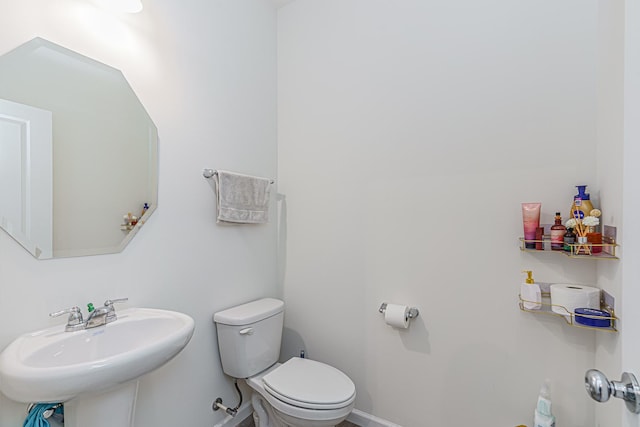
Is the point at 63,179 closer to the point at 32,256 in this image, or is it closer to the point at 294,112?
the point at 32,256

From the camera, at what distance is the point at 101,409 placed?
103cm

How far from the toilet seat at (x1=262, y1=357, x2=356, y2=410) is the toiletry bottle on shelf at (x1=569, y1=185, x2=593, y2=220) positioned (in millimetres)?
1214

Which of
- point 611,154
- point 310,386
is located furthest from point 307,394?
point 611,154

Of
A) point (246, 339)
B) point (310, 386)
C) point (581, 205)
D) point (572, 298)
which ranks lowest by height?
point (310, 386)

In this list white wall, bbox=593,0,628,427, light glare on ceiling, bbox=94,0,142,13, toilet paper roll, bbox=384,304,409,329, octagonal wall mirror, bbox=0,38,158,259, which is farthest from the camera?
toilet paper roll, bbox=384,304,409,329

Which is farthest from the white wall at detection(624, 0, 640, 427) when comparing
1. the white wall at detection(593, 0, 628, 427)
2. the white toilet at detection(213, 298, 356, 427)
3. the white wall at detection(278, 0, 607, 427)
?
the white toilet at detection(213, 298, 356, 427)

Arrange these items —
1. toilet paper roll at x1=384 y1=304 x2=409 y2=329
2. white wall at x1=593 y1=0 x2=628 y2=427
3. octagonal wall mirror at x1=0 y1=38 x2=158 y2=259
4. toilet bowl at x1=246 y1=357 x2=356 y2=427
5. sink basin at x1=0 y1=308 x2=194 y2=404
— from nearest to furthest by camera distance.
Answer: sink basin at x1=0 y1=308 x2=194 y2=404
white wall at x1=593 y1=0 x2=628 y2=427
octagonal wall mirror at x1=0 y1=38 x2=158 y2=259
toilet bowl at x1=246 y1=357 x2=356 y2=427
toilet paper roll at x1=384 y1=304 x2=409 y2=329

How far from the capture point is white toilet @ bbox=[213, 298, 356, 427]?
4.53 ft

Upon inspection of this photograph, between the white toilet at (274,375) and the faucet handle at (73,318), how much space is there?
650 mm

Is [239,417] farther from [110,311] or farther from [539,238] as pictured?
[539,238]

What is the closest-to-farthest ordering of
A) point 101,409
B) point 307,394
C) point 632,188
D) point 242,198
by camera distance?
1. point 632,188
2. point 101,409
3. point 307,394
4. point 242,198

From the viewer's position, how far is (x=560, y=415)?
51.4 inches

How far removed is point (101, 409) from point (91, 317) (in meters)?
0.31

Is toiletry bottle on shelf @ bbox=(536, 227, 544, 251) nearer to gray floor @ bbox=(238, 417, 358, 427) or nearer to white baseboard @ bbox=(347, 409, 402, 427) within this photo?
white baseboard @ bbox=(347, 409, 402, 427)
